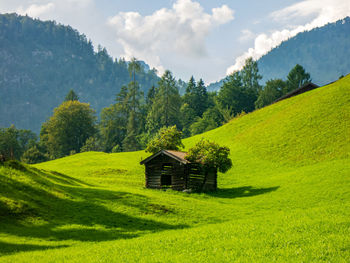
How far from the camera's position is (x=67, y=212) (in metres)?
24.0

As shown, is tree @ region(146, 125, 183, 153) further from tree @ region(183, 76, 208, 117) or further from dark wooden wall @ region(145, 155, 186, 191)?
tree @ region(183, 76, 208, 117)

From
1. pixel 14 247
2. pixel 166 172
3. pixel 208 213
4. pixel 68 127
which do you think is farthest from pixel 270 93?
pixel 14 247

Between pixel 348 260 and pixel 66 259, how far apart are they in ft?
40.4

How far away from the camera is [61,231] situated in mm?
20375

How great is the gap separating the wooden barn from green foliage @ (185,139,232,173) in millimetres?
856

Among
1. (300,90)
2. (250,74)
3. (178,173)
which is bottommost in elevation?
Result: (178,173)

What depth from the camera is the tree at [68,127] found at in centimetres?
12774

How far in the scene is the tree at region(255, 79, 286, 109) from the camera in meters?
134

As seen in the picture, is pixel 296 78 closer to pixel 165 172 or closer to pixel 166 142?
pixel 166 142

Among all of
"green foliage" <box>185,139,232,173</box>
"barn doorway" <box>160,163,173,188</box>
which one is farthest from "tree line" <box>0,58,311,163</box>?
"green foliage" <box>185,139,232,173</box>

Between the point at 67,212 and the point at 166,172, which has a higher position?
the point at 166,172

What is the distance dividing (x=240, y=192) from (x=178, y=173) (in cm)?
884

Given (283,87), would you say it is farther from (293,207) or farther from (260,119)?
(293,207)

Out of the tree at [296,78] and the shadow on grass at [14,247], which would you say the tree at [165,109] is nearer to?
the tree at [296,78]
